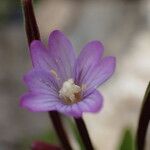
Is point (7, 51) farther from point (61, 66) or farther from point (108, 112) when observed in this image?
point (61, 66)

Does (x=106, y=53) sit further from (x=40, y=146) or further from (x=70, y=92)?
(x=70, y=92)

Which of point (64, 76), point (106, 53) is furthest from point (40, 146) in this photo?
point (106, 53)

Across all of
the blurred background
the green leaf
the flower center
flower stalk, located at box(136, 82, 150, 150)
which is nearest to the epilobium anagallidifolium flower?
the flower center

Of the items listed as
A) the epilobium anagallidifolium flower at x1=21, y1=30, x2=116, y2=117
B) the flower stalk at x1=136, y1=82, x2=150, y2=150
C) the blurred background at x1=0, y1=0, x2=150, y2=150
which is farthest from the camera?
the blurred background at x1=0, y1=0, x2=150, y2=150

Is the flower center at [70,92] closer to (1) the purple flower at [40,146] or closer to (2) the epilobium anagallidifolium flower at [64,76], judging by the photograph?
(2) the epilobium anagallidifolium flower at [64,76]

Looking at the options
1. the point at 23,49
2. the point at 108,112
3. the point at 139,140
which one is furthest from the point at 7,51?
the point at 139,140

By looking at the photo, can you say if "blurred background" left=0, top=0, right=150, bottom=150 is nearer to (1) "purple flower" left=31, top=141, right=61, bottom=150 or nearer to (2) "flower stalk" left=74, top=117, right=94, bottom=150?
(1) "purple flower" left=31, top=141, right=61, bottom=150
